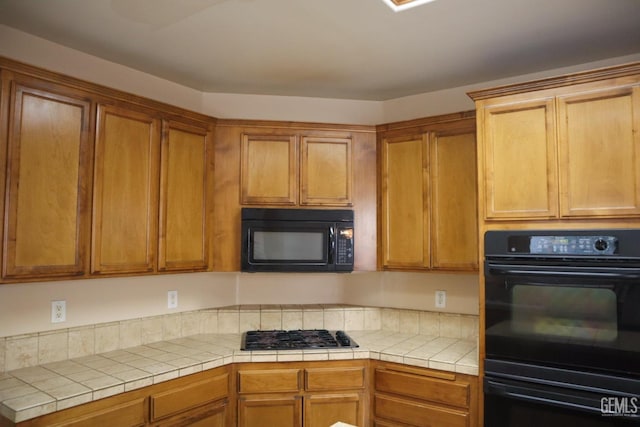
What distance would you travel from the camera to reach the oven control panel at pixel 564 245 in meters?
1.93

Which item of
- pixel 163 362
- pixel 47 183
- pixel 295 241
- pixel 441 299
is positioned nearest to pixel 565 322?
pixel 441 299

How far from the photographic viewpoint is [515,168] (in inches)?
85.7

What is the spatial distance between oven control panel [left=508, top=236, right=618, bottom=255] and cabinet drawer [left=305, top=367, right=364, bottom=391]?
110cm

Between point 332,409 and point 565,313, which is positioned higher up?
point 565,313

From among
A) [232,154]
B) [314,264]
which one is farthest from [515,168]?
[232,154]

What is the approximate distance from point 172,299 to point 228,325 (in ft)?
1.34

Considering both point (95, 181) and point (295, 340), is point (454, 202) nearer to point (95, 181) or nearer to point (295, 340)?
point (295, 340)

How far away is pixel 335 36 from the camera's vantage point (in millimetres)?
2277

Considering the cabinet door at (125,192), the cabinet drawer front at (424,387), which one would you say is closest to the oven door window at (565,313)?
the cabinet drawer front at (424,387)

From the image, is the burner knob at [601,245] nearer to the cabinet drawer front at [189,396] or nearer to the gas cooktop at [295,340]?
the gas cooktop at [295,340]

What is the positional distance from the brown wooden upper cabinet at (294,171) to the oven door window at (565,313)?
1.22 metres

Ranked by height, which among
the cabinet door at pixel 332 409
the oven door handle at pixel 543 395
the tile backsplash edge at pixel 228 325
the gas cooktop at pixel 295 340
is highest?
the tile backsplash edge at pixel 228 325

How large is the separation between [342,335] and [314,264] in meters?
0.49

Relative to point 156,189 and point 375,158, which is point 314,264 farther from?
point 156,189
